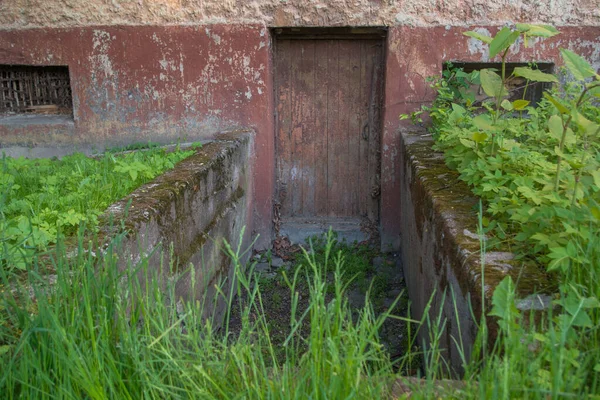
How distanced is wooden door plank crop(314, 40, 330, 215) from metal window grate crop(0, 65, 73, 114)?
2.86m

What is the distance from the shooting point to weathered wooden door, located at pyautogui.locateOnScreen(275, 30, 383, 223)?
19.6 ft

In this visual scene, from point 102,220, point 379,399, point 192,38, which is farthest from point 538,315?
point 192,38

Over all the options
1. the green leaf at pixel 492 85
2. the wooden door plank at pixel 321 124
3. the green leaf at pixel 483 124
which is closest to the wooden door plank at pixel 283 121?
the wooden door plank at pixel 321 124

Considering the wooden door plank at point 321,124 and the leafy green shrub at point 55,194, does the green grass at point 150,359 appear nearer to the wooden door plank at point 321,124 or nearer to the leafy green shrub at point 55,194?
the leafy green shrub at point 55,194

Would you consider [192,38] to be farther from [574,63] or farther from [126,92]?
[574,63]

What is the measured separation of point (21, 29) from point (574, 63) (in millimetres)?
5646

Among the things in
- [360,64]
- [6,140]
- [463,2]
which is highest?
[463,2]

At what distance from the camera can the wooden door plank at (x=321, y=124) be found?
600 cm

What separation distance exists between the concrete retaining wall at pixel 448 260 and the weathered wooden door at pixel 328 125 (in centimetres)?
106

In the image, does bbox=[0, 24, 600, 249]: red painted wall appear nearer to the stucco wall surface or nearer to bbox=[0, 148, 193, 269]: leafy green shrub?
the stucco wall surface

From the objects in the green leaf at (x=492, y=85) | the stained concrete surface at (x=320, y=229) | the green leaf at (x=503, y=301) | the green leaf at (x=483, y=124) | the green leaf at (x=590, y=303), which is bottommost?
the stained concrete surface at (x=320, y=229)

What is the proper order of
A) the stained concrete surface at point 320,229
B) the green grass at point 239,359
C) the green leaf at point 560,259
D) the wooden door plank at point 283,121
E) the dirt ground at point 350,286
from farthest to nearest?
the stained concrete surface at point 320,229 < the wooden door plank at point 283,121 < the dirt ground at point 350,286 < the green leaf at point 560,259 < the green grass at point 239,359

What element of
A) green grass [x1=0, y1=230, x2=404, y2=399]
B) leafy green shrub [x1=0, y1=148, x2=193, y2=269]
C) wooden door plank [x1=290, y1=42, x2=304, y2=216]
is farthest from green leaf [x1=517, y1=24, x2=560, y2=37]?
wooden door plank [x1=290, y1=42, x2=304, y2=216]

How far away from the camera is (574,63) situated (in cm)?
231
